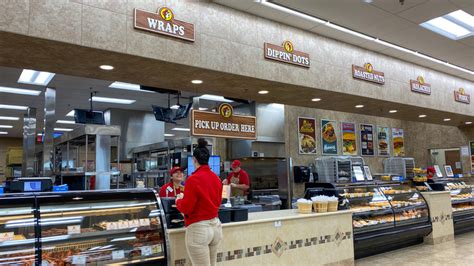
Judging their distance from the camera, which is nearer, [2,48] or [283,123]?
[2,48]

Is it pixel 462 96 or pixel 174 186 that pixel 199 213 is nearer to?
pixel 174 186

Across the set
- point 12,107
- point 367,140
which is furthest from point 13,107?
point 367,140

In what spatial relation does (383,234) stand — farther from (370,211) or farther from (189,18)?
(189,18)

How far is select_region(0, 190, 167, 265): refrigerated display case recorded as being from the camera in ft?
9.41

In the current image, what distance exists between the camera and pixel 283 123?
29.5ft

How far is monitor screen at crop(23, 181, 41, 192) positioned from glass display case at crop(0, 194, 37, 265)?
1.28 meters

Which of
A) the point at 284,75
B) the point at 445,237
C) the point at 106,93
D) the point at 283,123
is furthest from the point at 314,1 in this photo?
the point at 106,93

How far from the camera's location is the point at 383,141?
11.3 metres

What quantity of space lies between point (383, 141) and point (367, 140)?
818 mm

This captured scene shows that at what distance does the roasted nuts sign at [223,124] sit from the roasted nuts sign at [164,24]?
105cm

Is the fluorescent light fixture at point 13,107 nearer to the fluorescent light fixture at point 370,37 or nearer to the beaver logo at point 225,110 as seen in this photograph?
the beaver logo at point 225,110

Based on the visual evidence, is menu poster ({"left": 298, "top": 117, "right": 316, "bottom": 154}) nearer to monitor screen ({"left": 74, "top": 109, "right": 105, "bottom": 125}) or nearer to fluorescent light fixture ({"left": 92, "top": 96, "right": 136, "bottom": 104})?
fluorescent light fixture ({"left": 92, "top": 96, "right": 136, "bottom": 104})

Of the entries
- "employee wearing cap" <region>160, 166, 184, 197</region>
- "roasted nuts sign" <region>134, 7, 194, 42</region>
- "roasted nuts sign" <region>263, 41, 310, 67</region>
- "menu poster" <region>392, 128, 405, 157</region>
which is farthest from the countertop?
"menu poster" <region>392, 128, 405, 157</region>

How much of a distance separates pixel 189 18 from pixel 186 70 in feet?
2.06
